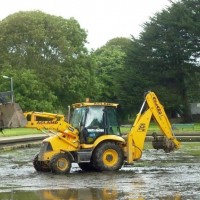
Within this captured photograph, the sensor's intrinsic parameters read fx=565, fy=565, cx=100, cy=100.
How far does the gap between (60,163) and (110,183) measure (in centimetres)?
338

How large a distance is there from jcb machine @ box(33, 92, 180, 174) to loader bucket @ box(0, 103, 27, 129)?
1.53 metres

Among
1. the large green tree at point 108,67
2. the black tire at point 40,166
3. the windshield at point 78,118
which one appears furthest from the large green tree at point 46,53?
the black tire at point 40,166

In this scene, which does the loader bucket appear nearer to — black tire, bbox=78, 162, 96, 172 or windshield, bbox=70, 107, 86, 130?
windshield, bbox=70, 107, 86, 130

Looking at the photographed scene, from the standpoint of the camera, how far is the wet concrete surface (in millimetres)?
14164

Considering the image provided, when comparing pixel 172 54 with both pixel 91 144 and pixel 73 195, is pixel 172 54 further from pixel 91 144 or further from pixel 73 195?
pixel 73 195

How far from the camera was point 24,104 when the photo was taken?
6775 cm

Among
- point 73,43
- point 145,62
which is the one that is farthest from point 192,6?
point 73,43

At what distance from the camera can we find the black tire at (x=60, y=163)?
63.9 feet

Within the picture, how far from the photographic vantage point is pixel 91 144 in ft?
66.2

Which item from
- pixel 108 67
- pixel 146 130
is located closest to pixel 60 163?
pixel 146 130

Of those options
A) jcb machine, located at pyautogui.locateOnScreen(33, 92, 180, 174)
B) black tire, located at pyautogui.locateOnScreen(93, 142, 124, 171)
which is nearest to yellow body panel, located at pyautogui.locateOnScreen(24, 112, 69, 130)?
jcb machine, located at pyautogui.locateOnScreen(33, 92, 180, 174)

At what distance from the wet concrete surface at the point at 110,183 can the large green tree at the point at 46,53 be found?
4528 centimetres

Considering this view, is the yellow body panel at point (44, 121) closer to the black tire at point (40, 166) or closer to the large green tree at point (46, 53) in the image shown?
the black tire at point (40, 166)

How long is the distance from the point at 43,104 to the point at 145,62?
13180 mm
